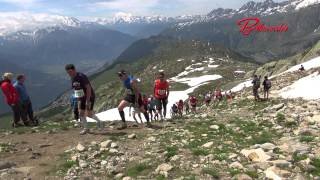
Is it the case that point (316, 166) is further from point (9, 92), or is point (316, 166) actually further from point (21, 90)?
point (21, 90)

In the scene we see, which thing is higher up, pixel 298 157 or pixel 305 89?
pixel 305 89

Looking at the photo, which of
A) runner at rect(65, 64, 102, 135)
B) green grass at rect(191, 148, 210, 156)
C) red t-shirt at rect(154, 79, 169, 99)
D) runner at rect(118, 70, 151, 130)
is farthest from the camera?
red t-shirt at rect(154, 79, 169, 99)

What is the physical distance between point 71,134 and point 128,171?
7829 millimetres

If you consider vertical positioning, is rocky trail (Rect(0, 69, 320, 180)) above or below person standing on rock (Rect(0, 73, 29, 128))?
below

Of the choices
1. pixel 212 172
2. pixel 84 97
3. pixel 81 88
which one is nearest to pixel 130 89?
pixel 84 97

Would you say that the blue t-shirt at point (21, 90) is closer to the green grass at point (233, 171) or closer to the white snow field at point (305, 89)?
the green grass at point (233, 171)

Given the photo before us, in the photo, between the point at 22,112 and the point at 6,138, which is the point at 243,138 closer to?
the point at 6,138

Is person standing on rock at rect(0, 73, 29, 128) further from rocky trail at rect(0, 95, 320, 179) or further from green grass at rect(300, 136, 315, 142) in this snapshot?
green grass at rect(300, 136, 315, 142)

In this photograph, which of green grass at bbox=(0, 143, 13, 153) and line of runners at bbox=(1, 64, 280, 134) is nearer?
green grass at bbox=(0, 143, 13, 153)

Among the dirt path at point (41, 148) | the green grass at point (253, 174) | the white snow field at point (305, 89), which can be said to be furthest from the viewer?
the white snow field at point (305, 89)

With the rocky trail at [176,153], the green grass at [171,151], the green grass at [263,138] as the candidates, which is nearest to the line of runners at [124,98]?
the rocky trail at [176,153]

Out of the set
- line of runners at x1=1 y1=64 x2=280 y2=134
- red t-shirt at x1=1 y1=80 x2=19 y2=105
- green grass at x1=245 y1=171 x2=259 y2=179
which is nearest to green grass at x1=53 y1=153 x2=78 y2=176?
line of runners at x1=1 y1=64 x2=280 y2=134

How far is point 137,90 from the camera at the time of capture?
20797mm

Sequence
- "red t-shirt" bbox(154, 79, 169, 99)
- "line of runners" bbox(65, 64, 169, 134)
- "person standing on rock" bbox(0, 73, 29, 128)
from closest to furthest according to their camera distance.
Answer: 1. "line of runners" bbox(65, 64, 169, 134)
2. "person standing on rock" bbox(0, 73, 29, 128)
3. "red t-shirt" bbox(154, 79, 169, 99)
